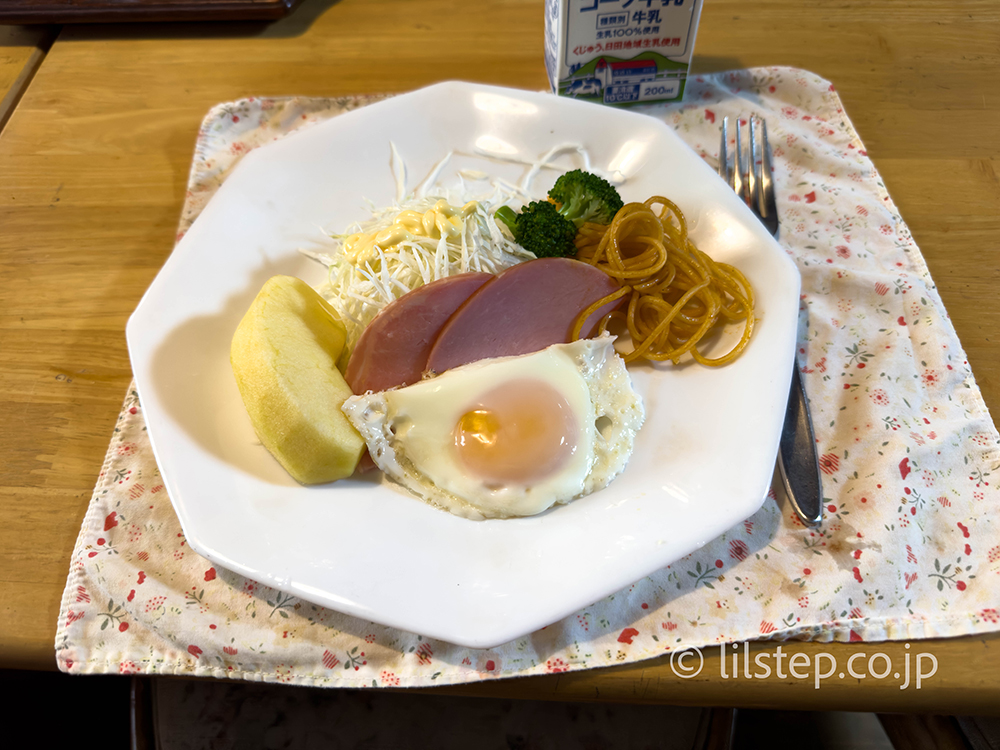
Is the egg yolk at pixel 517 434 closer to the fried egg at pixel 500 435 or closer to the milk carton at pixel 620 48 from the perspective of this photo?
the fried egg at pixel 500 435

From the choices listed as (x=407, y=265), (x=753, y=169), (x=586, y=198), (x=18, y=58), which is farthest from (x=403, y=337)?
(x=18, y=58)

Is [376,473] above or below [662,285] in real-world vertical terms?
below

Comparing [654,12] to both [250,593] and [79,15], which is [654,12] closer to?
[250,593]

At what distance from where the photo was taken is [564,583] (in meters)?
1.44

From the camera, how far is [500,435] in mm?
1739

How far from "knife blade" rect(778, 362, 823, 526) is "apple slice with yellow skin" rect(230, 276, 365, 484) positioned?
4.17 feet

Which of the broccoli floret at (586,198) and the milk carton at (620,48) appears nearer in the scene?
the broccoli floret at (586,198)

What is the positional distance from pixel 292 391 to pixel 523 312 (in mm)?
764

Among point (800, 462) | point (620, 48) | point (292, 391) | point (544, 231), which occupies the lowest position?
point (800, 462)

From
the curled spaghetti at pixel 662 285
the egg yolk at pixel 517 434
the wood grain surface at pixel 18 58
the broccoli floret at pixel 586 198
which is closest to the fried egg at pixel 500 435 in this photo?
the egg yolk at pixel 517 434

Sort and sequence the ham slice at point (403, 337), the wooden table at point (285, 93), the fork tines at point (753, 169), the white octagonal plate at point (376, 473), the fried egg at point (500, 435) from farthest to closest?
the fork tines at point (753, 169) < the ham slice at point (403, 337) < the fried egg at point (500, 435) < the wooden table at point (285, 93) < the white octagonal plate at point (376, 473)

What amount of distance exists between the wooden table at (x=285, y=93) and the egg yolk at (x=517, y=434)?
0.55m

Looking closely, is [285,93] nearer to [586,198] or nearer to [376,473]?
[586,198]

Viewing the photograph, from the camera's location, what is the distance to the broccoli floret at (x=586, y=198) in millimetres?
2104
